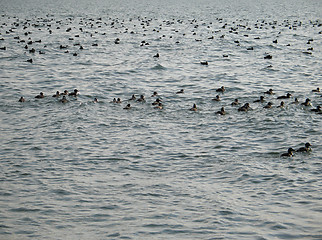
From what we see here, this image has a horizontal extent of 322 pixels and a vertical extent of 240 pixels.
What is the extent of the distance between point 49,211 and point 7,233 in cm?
162

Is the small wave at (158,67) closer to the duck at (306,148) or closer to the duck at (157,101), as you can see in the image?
the duck at (157,101)

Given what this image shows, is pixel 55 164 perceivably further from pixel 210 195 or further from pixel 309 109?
pixel 309 109

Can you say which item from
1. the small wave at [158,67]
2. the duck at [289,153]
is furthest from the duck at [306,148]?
the small wave at [158,67]

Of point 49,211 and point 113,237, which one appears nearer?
point 113,237

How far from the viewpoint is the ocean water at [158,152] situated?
13508 mm

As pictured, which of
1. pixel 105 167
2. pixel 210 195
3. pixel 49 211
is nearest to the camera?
pixel 49 211

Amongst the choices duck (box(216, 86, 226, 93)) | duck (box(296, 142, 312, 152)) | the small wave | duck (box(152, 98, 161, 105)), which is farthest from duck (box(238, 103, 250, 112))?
the small wave

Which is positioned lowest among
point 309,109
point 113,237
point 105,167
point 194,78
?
point 113,237

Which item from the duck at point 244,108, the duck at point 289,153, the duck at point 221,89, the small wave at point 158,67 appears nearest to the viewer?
the duck at point 289,153

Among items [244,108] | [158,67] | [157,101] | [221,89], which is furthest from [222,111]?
[158,67]

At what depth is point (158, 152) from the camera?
19.1 metres

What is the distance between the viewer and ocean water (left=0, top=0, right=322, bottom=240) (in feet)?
44.3

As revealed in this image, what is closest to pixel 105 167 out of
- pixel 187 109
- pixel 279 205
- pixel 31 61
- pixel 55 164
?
pixel 55 164

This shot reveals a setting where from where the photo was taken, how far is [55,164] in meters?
17.6
